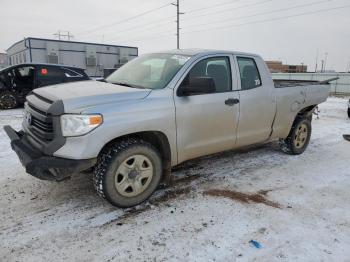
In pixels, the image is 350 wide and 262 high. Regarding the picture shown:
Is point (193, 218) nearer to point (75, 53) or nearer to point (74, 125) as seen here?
point (74, 125)

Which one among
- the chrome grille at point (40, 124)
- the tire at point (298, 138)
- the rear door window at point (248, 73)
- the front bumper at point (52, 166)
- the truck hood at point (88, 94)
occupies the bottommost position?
the tire at point (298, 138)

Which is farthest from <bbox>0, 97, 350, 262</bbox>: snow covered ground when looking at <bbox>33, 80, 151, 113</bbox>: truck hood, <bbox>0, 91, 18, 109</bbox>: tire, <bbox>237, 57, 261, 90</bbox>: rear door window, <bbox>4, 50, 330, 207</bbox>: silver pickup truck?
<bbox>0, 91, 18, 109</bbox>: tire

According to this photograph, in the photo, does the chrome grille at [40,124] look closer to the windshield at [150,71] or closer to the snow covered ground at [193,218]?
the snow covered ground at [193,218]

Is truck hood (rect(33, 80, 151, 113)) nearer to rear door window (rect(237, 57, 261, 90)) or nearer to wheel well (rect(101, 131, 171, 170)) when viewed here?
wheel well (rect(101, 131, 171, 170))

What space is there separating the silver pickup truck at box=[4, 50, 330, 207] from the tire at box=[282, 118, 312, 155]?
853 millimetres

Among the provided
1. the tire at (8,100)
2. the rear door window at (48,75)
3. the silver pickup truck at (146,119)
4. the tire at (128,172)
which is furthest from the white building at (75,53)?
the tire at (128,172)

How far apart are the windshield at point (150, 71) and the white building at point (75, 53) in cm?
2136

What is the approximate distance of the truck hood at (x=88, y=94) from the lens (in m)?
3.10

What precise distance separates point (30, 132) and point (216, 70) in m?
2.52

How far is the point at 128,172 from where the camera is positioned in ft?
11.4

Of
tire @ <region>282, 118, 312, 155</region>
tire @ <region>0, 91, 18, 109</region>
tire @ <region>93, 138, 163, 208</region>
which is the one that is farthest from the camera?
tire @ <region>0, 91, 18, 109</region>

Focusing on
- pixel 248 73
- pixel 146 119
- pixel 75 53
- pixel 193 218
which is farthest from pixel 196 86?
pixel 75 53

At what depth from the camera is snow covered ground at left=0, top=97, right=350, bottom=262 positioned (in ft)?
9.15

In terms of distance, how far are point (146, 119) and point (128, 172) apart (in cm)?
62
